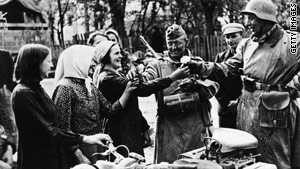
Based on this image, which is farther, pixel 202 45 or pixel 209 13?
pixel 202 45

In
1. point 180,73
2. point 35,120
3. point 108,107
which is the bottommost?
point 108,107

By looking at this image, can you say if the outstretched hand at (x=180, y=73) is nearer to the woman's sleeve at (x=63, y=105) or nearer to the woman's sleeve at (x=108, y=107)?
the woman's sleeve at (x=108, y=107)

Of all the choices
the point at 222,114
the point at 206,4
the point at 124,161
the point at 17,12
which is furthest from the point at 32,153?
the point at 206,4

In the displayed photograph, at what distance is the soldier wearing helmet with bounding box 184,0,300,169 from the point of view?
4855 mm

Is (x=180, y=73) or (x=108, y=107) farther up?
(x=180, y=73)

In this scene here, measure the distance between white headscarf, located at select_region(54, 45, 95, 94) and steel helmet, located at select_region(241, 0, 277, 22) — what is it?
170 centimetres

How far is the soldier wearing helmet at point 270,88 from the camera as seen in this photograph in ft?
15.9

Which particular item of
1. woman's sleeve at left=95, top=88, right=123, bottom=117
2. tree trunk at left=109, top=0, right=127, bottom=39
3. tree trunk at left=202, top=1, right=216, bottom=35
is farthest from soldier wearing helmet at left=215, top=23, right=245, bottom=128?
tree trunk at left=202, top=1, right=216, bottom=35

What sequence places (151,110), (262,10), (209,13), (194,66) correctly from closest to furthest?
(194,66), (262,10), (151,110), (209,13)

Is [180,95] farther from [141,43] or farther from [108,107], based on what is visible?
[141,43]

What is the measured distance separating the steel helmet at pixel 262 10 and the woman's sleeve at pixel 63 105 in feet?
6.64

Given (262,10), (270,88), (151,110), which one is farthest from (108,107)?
(151,110)

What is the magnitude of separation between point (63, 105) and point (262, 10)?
7.29ft

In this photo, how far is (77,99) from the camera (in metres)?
4.55
